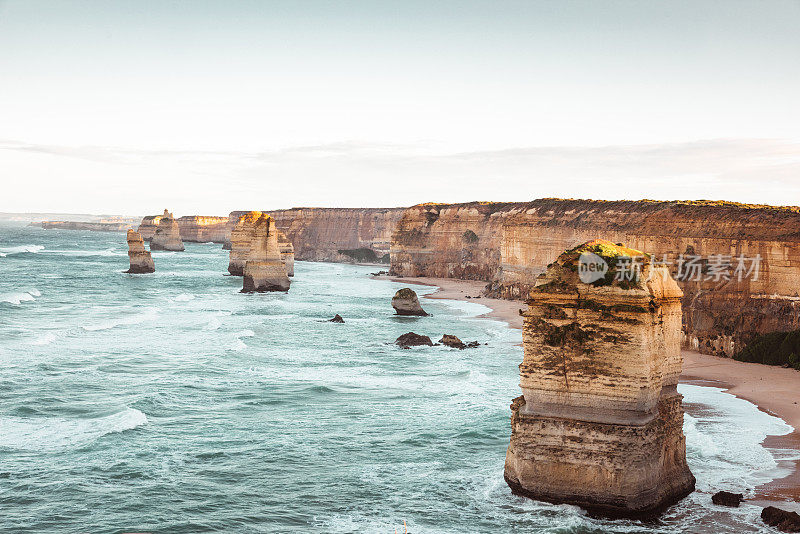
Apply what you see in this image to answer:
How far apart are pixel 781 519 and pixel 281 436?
12.7 metres

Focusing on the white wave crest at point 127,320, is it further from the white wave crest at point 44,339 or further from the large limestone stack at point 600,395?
the large limestone stack at point 600,395

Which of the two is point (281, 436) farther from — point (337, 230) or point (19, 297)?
point (337, 230)

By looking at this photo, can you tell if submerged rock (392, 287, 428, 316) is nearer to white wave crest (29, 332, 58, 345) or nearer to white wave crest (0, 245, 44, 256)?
white wave crest (29, 332, 58, 345)

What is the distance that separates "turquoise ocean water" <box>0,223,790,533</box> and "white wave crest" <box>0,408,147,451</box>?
0.26 ft

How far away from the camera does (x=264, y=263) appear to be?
208ft

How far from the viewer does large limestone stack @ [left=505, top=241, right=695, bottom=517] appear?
595 inches

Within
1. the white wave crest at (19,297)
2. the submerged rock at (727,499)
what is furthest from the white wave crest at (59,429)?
the white wave crest at (19,297)

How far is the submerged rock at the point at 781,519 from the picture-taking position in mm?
14680

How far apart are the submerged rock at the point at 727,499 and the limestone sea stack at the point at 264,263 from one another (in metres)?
46.9

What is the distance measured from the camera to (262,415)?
2406cm

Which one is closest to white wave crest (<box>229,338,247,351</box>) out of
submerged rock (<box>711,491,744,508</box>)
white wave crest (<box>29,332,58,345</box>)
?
white wave crest (<box>29,332,58,345</box>)

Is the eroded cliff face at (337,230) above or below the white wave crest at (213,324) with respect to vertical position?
above

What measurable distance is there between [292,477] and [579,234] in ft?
134

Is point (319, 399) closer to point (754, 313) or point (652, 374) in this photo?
point (652, 374)
